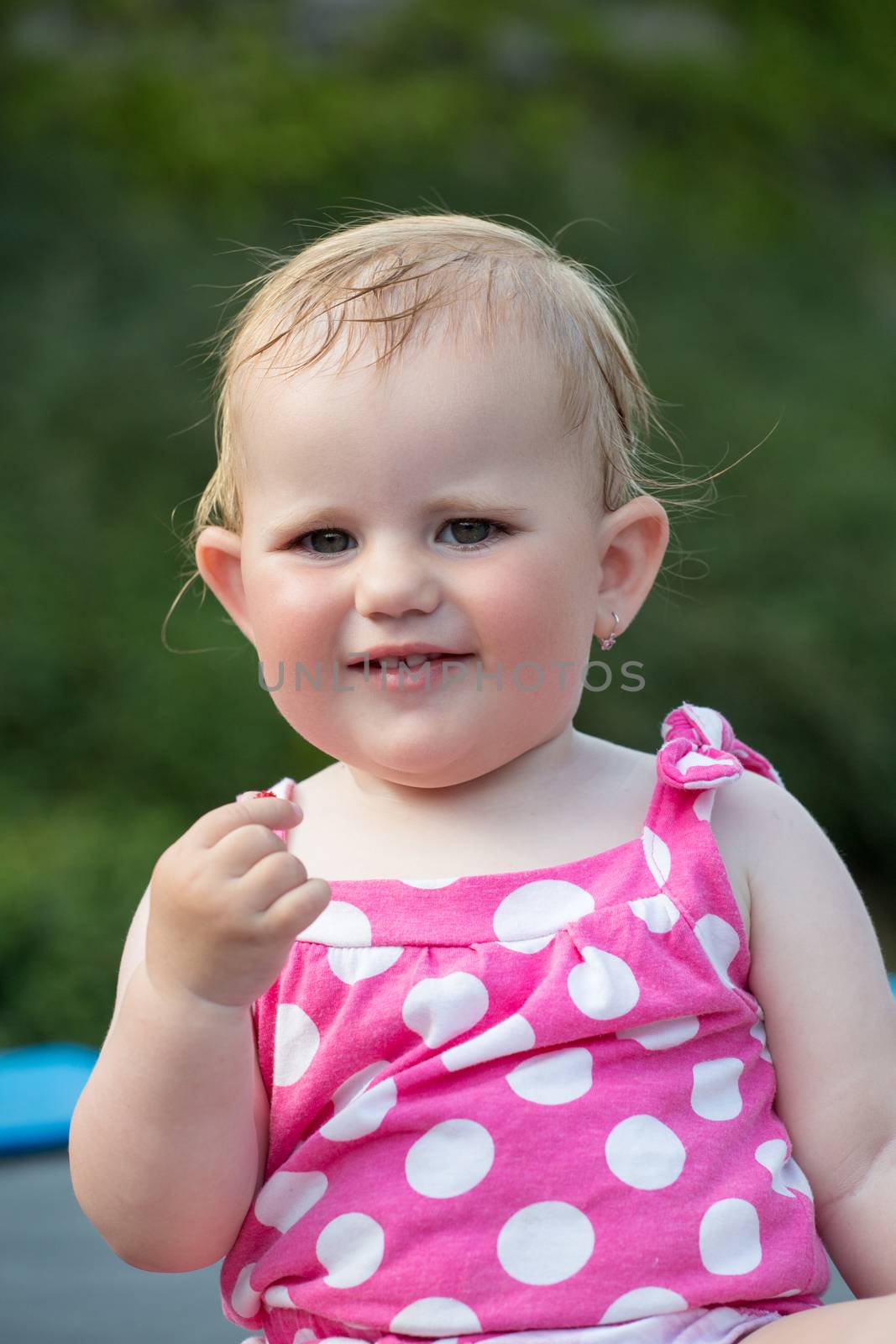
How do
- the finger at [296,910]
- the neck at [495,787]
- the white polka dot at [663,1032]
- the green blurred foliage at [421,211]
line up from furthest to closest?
the green blurred foliage at [421,211], the neck at [495,787], the white polka dot at [663,1032], the finger at [296,910]

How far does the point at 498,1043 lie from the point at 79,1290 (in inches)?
41.0

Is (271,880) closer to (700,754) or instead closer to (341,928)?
(341,928)

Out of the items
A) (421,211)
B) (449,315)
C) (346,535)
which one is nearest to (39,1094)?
(346,535)

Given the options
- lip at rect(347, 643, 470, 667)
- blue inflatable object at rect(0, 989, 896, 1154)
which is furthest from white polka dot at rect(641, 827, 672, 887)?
blue inflatable object at rect(0, 989, 896, 1154)

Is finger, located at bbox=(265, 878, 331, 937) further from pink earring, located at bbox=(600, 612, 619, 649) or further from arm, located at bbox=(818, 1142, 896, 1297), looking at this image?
arm, located at bbox=(818, 1142, 896, 1297)

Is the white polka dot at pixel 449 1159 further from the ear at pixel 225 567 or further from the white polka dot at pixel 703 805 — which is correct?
the ear at pixel 225 567

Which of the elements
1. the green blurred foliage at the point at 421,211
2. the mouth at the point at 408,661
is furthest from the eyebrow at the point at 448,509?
the green blurred foliage at the point at 421,211

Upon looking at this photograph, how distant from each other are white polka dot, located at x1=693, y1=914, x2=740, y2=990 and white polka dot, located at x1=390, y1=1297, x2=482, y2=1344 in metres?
0.30

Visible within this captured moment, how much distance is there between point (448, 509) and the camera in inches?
44.9

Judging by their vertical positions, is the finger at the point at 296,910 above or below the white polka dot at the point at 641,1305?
above

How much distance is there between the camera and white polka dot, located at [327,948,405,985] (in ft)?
3.74

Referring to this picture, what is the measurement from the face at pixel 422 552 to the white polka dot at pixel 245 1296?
0.39m

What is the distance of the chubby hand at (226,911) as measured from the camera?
1.03 meters

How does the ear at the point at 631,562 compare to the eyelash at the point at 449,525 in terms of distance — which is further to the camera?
the ear at the point at 631,562
